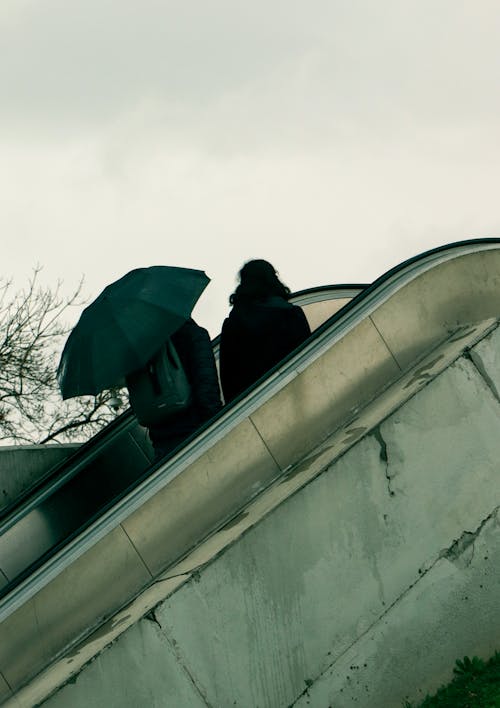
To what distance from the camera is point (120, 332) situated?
5.98 meters

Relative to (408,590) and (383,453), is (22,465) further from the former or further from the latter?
(408,590)

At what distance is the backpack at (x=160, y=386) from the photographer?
6094 millimetres

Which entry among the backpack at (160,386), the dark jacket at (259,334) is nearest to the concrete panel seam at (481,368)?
the dark jacket at (259,334)

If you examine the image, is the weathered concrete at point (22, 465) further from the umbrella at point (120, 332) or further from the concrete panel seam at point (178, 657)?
the concrete panel seam at point (178, 657)

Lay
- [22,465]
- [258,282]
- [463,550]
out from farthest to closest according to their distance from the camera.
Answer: [22,465] < [258,282] < [463,550]

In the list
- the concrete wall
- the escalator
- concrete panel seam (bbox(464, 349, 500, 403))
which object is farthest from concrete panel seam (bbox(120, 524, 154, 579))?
concrete panel seam (bbox(464, 349, 500, 403))

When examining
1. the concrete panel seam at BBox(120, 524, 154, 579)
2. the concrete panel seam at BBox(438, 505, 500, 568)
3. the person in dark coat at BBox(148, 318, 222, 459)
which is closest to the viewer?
the concrete panel seam at BBox(438, 505, 500, 568)

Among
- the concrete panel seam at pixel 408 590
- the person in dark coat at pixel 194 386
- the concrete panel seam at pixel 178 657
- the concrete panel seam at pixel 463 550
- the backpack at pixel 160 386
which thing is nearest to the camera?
the concrete panel seam at pixel 178 657

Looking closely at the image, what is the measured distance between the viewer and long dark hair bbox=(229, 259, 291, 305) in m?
6.57

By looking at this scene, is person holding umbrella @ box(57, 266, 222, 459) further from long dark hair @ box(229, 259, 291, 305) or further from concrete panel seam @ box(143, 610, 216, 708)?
concrete panel seam @ box(143, 610, 216, 708)

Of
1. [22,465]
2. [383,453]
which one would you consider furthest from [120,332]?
[22,465]

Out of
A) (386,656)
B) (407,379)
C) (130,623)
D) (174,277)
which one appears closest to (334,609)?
(386,656)

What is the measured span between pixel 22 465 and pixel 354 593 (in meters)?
4.37

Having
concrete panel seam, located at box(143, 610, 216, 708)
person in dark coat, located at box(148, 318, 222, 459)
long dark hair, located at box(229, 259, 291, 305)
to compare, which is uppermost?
long dark hair, located at box(229, 259, 291, 305)
